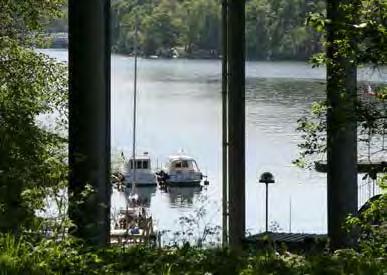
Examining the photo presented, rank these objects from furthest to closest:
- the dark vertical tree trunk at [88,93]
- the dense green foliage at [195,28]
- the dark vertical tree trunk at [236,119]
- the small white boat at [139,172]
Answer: the small white boat at [139,172], the dense green foliage at [195,28], the dark vertical tree trunk at [236,119], the dark vertical tree trunk at [88,93]

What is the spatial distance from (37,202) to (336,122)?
1906 mm

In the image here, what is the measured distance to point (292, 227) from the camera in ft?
67.6

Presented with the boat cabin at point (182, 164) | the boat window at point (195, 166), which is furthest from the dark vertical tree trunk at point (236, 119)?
the boat window at point (195, 166)

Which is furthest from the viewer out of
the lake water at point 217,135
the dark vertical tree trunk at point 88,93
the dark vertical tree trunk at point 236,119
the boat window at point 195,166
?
the boat window at point 195,166

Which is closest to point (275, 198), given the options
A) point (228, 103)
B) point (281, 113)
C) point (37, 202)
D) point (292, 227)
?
point (292, 227)

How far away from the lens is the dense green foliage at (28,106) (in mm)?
5758

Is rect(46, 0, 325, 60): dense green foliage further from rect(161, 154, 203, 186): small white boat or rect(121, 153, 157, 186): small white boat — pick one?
rect(161, 154, 203, 186): small white boat

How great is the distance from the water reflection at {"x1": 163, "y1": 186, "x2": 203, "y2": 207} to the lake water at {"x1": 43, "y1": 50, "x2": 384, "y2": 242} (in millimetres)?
48

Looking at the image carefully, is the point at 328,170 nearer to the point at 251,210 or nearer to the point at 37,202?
the point at 37,202

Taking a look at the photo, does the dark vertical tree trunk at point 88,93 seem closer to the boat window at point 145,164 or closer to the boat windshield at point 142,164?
the boat windshield at point 142,164

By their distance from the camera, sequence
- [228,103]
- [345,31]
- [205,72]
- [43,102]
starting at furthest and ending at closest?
[205,72], [228,103], [43,102], [345,31]

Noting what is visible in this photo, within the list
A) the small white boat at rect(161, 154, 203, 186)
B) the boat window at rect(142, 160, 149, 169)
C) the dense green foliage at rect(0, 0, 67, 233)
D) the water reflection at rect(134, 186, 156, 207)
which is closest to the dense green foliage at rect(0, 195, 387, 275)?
the dense green foliage at rect(0, 0, 67, 233)

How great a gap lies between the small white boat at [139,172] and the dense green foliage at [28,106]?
62.5ft

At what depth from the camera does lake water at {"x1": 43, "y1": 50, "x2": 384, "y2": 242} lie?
23.8m
